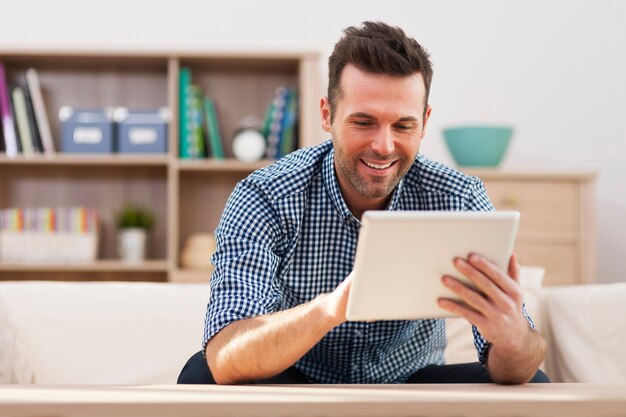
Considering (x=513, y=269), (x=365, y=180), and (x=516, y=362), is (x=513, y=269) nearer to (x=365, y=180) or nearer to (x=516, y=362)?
(x=516, y=362)

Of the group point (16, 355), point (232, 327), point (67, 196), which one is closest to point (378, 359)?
point (232, 327)

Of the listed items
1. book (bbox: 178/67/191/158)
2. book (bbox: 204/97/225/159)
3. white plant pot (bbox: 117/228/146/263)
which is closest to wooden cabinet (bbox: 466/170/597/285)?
book (bbox: 204/97/225/159)

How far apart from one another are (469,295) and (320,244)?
1.70 feet

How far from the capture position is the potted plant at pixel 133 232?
3.24m

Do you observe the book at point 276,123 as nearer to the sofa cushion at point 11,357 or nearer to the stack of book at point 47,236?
the stack of book at point 47,236

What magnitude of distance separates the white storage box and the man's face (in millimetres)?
2004

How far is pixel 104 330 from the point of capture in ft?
5.66

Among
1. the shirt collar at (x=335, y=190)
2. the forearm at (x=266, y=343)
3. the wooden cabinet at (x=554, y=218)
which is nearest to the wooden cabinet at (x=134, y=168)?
the wooden cabinet at (x=554, y=218)

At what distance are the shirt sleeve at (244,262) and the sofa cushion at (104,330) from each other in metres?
0.42

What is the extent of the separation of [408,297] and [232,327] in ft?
1.15

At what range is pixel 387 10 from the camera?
11.3 feet

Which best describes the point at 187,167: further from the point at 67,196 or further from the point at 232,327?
the point at 232,327

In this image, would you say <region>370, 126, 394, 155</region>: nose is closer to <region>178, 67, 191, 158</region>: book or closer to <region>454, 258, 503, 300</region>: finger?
<region>454, 258, 503, 300</region>: finger

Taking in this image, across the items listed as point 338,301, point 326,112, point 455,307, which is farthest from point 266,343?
point 326,112
